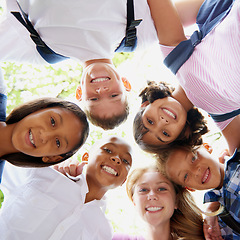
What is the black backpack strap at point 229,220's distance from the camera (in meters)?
1.68

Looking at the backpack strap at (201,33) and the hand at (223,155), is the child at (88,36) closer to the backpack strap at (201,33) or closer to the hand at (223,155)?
the backpack strap at (201,33)

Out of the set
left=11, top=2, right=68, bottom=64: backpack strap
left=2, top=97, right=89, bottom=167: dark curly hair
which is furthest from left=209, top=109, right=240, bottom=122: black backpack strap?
left=11, top=2, right=68, bottom=64: backpack strap

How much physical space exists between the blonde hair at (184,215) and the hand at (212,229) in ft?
0.29

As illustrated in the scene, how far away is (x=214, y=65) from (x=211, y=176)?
0.72 meters

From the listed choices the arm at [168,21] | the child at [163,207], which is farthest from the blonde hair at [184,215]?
the arm at [168,21]

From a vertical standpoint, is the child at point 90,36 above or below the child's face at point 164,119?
above

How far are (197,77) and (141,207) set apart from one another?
0.92m

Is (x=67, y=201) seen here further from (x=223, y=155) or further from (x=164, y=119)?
(x=223, y=155)

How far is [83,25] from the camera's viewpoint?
157 centimetres

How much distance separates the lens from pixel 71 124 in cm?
158

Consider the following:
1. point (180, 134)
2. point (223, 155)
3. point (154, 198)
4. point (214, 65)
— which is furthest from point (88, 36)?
point (223, 155)

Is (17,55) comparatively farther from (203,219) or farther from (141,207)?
(203,219)

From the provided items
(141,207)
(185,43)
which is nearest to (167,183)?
(141,207)

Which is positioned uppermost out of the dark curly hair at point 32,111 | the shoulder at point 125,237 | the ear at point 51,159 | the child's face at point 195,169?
the dark curly hair at point 32,111
